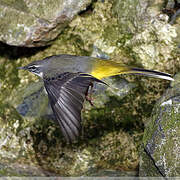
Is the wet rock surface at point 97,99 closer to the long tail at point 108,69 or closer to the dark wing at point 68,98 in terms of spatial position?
the long tail at point 108,69

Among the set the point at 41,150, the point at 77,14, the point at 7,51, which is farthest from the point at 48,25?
the point at 41,150

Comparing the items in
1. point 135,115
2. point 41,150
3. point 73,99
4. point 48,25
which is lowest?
point 41,150

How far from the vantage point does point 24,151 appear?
4.85 metres

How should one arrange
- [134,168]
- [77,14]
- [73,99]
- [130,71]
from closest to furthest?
1. [73,99]
2. [130,71]
3. [134,168]
4. [77,14]

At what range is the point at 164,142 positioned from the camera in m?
3.58

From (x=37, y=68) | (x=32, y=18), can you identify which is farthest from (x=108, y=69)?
(x=32, y=18)

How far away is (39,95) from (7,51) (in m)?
1.01

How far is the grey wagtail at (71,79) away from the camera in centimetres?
339

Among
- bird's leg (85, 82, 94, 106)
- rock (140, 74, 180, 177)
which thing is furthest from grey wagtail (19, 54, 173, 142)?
bird's leg (85, 82, 94, 106)

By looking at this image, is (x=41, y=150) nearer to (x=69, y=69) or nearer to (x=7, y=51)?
(x=69, y=69)

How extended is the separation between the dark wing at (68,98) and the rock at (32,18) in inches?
47.9

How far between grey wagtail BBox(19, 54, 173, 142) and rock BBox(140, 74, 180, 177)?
1.51ft

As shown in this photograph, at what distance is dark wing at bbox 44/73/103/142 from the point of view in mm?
3334

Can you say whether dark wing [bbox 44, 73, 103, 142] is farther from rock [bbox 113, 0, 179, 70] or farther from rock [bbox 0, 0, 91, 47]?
rock [bbox 113, 0, 179, 70]
